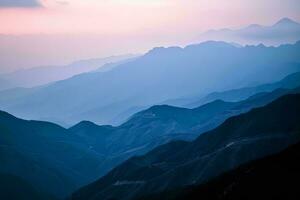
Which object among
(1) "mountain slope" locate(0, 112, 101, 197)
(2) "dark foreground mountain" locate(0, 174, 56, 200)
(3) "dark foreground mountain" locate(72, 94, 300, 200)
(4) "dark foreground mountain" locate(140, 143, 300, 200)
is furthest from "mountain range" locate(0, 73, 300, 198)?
(4) "dark foreground mountain" locate(140, 143, 300, 200)

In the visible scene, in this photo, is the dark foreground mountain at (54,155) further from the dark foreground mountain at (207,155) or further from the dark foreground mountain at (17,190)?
the dark foreground mountain at (207,155)

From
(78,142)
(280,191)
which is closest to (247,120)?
(280,191)

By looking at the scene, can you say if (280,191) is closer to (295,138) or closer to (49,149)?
(295,138)

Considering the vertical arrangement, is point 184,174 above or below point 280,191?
below

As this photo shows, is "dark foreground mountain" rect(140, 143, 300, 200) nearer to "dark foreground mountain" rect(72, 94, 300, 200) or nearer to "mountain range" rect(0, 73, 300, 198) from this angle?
"dark foreground mountain" rect(72, 94, 300, 200)

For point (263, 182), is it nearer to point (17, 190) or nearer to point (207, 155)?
point (207, 155)

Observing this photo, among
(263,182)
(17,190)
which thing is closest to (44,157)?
(17,190)
